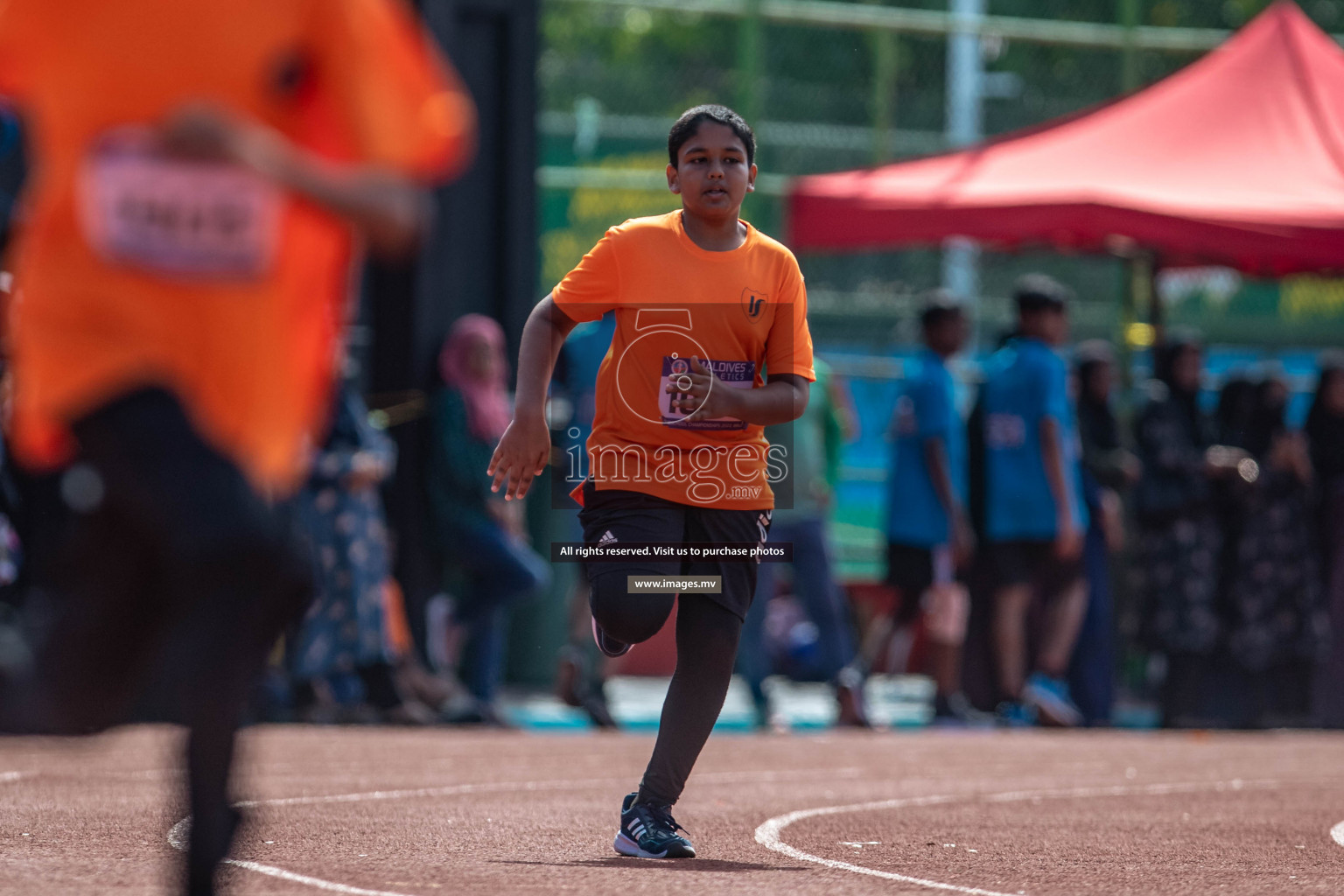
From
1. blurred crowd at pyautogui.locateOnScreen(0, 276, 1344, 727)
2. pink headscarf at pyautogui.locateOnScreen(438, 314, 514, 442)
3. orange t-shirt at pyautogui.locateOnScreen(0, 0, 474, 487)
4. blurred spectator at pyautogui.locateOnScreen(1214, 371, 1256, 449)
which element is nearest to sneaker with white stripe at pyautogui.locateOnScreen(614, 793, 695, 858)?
orange t-shirt at pyautogui.locateOnScreen(0, 0, 474, 487)

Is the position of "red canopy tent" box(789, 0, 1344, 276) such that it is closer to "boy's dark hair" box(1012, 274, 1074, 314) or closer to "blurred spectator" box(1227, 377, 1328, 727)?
"boy's dark hair" box(1012, 274, 1074, 314)

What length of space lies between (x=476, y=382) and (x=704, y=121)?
562 cm

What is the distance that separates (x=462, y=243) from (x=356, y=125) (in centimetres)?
956

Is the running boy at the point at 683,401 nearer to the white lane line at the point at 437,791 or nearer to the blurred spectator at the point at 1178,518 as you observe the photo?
the white lane line at the point at 437,791

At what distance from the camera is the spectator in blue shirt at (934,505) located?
1143 cm

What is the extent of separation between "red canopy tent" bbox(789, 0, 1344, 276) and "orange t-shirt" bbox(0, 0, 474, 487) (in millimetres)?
8738

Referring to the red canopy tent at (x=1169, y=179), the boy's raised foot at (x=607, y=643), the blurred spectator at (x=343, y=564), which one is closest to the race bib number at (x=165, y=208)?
the boy's raised foot at (x=607, y=643)

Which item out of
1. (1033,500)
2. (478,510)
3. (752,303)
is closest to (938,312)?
(1033,500)

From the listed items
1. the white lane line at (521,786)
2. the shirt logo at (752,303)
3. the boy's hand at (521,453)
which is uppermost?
the shirt logo at (752,303)

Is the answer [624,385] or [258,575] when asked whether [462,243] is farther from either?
[258,575]

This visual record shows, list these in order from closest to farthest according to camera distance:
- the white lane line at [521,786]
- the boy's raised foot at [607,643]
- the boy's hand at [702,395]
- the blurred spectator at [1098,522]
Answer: the boy's hand at [702,395]
the boy's raised foot at [607,643]
the white lane line at [521,786]
the blurred spectator at [1098,522]

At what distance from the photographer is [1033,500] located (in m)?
11.6

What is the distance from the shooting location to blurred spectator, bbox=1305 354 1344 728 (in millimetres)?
12414

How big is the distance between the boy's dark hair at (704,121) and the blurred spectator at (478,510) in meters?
5.27
